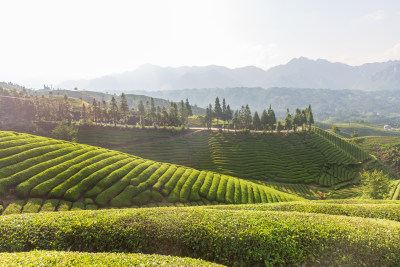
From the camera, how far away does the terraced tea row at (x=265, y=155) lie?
65.3 metres

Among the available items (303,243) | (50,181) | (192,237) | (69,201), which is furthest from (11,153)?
(303,243)

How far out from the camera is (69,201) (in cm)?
2450

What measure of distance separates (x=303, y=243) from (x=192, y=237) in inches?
291

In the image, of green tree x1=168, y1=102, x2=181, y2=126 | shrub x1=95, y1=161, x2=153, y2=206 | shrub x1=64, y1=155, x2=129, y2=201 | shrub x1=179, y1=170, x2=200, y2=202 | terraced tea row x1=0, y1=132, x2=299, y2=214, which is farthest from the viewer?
green tree x1=168, y1=102, x2=181, y2=126

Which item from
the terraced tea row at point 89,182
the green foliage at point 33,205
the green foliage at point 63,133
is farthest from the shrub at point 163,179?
the green foliage at point 63,133

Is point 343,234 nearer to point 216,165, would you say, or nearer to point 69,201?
point 69,201

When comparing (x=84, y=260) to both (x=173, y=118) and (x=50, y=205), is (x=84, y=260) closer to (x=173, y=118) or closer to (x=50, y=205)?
(x=50, y=205)

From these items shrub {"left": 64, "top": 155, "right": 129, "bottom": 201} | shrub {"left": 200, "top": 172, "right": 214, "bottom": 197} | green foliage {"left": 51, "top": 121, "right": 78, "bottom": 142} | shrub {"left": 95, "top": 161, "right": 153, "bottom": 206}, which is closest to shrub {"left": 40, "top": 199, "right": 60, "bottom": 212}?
shrub {"left": 64, "top": 155, "right": 129, "bottom": 201}

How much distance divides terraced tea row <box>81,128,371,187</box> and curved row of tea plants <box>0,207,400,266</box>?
50755 mm

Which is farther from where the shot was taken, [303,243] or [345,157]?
[345,157]

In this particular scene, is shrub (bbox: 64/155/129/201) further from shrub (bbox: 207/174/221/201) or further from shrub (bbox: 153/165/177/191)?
shrub (bbox: 207/174/221/201)

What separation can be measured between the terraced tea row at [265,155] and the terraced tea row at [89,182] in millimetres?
26377

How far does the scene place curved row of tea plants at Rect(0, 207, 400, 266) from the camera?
10.8 meters

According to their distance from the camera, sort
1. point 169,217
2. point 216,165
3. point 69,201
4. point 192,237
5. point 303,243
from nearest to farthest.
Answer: point 303,243 < point 192,237 < point 169,217 < point 69,201 < point 216,165
